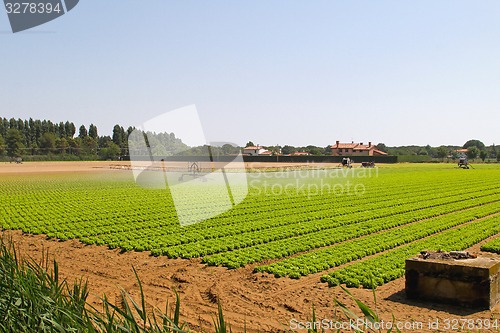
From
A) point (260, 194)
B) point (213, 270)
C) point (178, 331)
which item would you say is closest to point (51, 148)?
point (260, 194)

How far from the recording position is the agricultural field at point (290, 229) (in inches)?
442

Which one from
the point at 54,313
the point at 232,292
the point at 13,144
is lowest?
the point at 232,292

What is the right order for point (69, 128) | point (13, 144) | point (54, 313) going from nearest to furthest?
1. point (54, 313)
2. point (13, 144)
3. point (69, 128)

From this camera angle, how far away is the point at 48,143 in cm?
11300

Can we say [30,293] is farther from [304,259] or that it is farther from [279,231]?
[279,231]

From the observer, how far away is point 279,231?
1555 centimetres

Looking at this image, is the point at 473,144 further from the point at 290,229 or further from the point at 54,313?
the point at 54,313

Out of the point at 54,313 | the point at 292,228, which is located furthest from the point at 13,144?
the point at 54,313

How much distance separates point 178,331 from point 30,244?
491 inches

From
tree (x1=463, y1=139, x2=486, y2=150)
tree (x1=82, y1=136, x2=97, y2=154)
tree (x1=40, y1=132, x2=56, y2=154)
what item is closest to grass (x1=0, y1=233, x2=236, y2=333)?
tree (x1=40, y1=132, x2=56, y2=154)

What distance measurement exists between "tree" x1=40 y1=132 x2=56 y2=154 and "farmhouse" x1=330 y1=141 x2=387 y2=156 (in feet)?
232

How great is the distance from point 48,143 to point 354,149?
7611 cm

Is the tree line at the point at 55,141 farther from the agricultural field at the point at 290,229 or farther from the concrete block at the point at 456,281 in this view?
the concrete block at the point at 456,281

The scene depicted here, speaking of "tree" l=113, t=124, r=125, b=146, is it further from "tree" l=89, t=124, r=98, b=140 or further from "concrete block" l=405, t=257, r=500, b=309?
"concrete block" l=405, t=257, r=500, b=309
